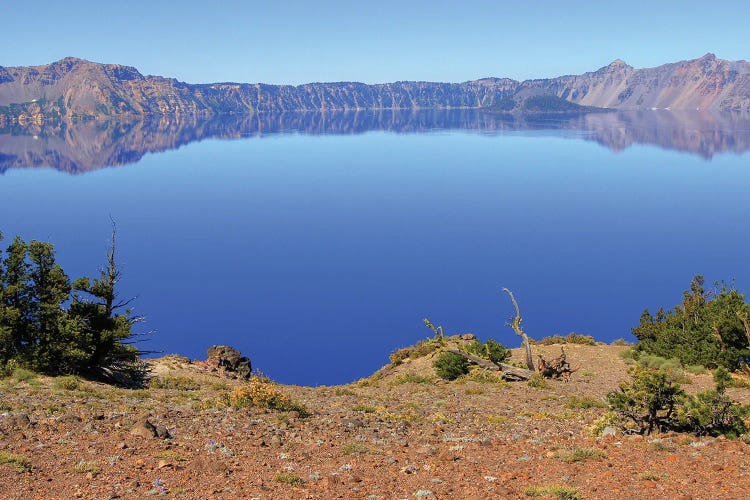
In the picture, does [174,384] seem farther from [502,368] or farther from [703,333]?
[703,333]

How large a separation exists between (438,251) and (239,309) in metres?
38.6

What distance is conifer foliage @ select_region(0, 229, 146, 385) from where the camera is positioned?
24734 mm

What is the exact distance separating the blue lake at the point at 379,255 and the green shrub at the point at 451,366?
3138cm

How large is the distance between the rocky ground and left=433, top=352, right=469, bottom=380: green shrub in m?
7.00

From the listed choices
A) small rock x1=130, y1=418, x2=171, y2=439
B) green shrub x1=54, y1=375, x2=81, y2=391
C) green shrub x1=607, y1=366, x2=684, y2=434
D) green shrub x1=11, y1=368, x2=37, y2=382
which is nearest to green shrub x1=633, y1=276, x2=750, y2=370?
green shrub x1=607, y1=366, x2=684, y2=434

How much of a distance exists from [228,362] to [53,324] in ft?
45.9

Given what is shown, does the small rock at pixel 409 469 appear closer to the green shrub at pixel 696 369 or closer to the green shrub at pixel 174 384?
the green shrub at pixel 174 384

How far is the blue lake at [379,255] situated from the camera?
73812mm

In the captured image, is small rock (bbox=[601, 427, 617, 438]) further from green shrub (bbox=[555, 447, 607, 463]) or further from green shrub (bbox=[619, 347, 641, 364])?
green shrub (bbox=[619, 347, 641, 364])

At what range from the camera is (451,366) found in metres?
30.2

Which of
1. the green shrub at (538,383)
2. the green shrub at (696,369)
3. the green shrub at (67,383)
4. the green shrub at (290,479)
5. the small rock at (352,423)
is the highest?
the green shrub at (290,479)

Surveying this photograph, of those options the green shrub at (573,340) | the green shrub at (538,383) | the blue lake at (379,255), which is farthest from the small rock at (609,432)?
the blue lake at (379,255)

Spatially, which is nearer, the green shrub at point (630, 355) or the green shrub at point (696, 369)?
the green shrub at point (696, 369)

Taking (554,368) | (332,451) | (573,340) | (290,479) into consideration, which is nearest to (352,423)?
(332,451)
